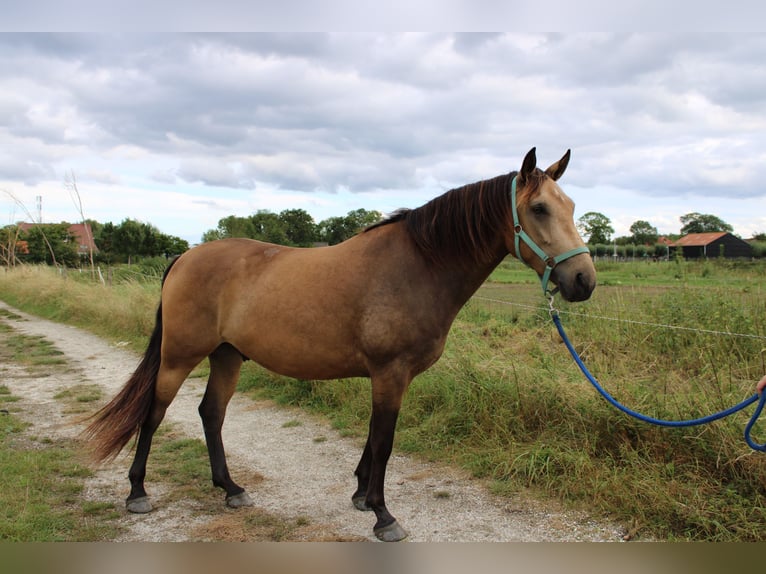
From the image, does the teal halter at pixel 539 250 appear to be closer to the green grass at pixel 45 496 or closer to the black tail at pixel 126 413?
the black tail at pixel 126 413

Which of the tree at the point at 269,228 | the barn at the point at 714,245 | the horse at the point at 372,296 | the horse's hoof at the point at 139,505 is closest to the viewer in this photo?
the horse at the point at 372,296

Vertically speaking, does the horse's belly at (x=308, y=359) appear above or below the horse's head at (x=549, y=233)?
below

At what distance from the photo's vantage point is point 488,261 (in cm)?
327

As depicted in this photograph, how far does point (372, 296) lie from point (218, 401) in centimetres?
169

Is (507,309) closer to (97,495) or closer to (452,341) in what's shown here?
(452,341)

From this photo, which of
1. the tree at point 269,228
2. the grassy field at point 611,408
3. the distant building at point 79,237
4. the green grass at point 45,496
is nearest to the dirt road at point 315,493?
the green grass at point 45,496

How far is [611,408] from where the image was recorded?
3934 millimetres

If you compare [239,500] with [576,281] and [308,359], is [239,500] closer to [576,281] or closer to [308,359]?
[308,359]

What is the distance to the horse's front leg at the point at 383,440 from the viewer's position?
3.19 m

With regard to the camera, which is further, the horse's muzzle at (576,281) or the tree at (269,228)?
the tree at (269,228)

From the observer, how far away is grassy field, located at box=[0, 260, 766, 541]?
327 cm

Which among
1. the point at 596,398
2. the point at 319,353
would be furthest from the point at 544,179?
the point at 596,398

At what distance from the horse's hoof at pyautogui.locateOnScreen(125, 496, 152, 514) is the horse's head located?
3.10 m

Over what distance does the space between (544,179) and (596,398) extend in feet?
6.77
